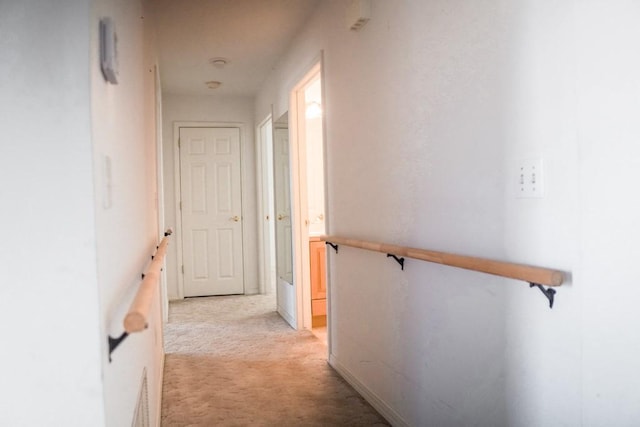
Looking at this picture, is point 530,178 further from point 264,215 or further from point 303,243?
point 264,215

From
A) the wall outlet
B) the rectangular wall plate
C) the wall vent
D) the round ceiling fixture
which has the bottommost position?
the wall outlet

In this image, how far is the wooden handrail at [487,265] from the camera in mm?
1289

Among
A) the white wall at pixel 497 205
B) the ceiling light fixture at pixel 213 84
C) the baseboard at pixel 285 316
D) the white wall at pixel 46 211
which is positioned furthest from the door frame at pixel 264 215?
the white wall at pixel 46 211

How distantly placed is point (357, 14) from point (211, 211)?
408cm

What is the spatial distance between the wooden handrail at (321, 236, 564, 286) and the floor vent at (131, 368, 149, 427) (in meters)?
1.09

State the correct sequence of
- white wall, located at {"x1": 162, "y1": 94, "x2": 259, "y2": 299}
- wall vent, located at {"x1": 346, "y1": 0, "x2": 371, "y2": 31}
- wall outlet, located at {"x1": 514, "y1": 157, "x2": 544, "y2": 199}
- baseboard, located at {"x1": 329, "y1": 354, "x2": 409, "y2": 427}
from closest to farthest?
wall outlet, located at {"x1": 514, "y1": 157, "x2": 544, "y2": 199}
baseboard, located at {"x1": 329, "y1": 354, "x2": 409, "y2": 427}
wall vent, located at {"x1": 346, "y1": 0, "x2": 371, "y2": 31}
white wall, located at {"x1": 162, "y1": 94, "x2": 259, "y2": 299}

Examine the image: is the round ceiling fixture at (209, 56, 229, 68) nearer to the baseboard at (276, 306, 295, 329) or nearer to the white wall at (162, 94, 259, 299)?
the white wall at (162, 94, 259, 299)

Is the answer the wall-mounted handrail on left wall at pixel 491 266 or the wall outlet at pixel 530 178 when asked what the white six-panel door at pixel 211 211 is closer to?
the wall-mounted handrail on left wall at pixel 491 266

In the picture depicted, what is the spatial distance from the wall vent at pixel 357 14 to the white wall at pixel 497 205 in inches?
2.4

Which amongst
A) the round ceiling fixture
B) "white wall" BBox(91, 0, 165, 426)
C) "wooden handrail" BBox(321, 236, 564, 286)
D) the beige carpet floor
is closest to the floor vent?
"white wall" BBox(91, 0, 165, 426)

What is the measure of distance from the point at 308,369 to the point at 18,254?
8.73 feet

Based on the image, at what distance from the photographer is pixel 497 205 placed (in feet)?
5.22

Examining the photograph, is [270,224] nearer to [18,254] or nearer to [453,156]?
[453,156]

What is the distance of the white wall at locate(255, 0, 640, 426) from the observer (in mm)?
1185
